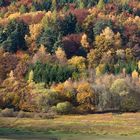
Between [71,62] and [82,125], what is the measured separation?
64025 millimetres

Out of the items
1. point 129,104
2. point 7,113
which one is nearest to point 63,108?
point 7,113

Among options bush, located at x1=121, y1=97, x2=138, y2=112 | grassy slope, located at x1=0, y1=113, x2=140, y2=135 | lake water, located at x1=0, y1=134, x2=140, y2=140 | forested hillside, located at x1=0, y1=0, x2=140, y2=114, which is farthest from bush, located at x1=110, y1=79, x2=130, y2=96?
lake water, located at x1=0, y1=134, x2=140, y2=140

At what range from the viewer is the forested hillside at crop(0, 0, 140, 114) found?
119625mm

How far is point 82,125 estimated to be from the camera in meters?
88.2

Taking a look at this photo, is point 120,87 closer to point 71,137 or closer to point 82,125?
point 82,125

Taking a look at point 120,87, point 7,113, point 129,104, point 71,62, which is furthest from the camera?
point 71,62

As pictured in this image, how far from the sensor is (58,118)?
340ft

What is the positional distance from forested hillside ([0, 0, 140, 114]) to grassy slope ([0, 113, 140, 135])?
14251mm

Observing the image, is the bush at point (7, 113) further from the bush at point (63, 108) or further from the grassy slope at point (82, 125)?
the bush at point (63, 108)

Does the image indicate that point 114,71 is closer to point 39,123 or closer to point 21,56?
point 21,56

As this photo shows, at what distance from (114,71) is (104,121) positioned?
50.1 metres

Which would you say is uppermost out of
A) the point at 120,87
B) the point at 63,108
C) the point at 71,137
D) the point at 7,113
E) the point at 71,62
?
the point at 71,62

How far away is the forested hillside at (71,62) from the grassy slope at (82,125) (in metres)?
14.3

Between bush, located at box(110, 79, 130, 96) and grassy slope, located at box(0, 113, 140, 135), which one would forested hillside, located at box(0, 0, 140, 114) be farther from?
grassy slope, located at box(0, 113, 140, 135)
